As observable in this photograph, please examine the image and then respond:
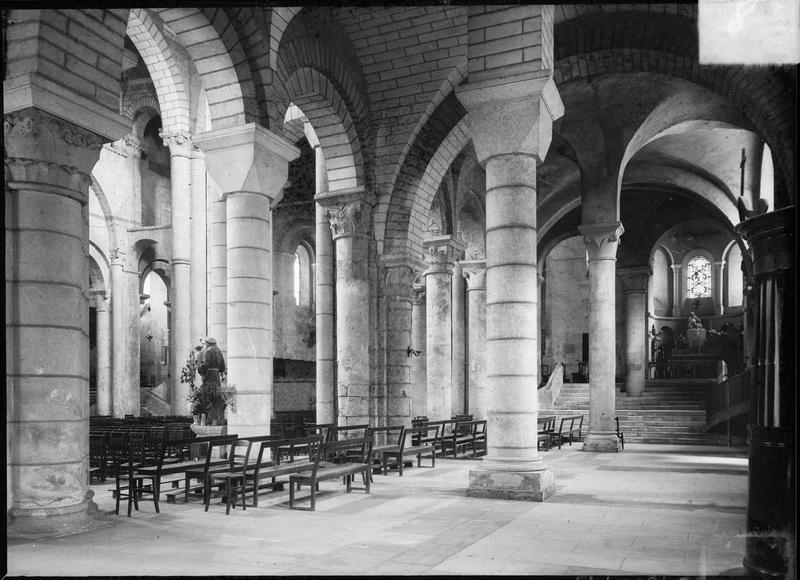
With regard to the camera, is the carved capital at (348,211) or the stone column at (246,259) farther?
the carved capital at (348,211)

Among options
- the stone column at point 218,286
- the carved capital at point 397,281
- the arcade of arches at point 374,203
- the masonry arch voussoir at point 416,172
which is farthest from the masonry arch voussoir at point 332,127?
the stone column at point 218,286

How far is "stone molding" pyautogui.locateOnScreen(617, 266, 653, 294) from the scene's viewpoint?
87.1 ft

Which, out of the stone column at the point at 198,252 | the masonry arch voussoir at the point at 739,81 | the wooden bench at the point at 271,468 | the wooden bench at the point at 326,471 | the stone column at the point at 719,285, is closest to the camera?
the wooden bench at the point at 271,468

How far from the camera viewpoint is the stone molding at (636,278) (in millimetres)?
26547

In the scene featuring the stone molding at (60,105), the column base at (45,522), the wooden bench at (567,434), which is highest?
the stone molding at (60,105)

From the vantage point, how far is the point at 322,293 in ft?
51.1

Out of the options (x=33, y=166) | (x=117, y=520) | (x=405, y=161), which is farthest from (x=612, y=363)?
(x=33, y=166)

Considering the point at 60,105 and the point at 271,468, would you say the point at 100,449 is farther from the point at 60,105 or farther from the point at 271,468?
the point at 60,105

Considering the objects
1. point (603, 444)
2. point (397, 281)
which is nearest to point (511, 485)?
point (397, 281)

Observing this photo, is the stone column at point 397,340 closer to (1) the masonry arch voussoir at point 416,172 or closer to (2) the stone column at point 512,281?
(1) the masonry arch voussoir at point 416,172

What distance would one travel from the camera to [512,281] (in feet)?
28.5

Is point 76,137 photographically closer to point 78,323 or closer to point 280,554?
point 78,323

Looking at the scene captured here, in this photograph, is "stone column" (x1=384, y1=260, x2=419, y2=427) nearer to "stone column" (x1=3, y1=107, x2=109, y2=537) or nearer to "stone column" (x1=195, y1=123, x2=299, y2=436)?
"stone column" (x1=195, y1=123, x2=299, y2=436)

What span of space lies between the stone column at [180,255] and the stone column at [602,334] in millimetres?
9948
